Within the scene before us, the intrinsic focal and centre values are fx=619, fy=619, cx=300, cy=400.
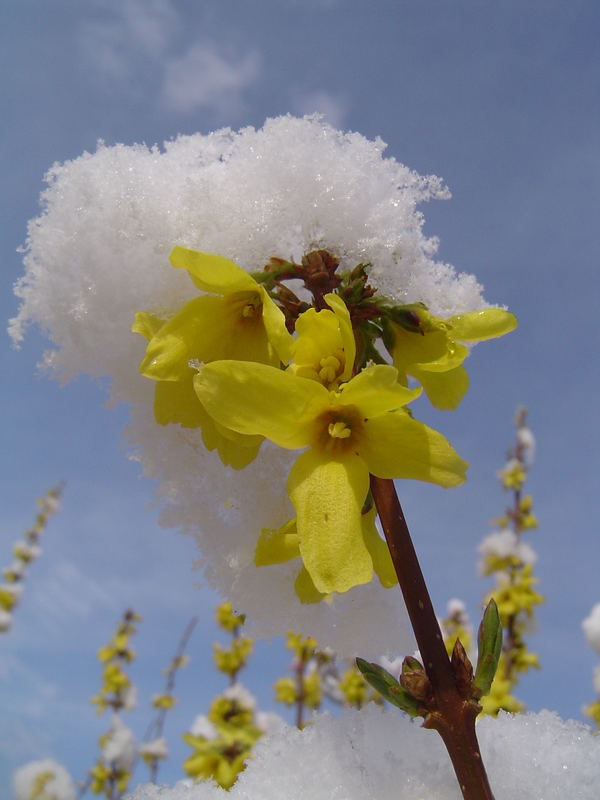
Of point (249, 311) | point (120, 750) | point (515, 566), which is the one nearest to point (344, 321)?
point (249, 311)

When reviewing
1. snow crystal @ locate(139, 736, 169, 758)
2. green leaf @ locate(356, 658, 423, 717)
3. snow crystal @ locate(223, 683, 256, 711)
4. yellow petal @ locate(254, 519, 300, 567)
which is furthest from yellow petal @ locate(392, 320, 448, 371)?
snow crystal @ locate(139, 736, 169, 758)

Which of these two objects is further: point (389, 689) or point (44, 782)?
point (44, 782)

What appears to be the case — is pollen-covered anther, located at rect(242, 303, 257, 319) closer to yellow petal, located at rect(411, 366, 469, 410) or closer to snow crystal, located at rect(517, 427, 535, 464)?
yellow petal, located at rect(411, 366, 469, 410)

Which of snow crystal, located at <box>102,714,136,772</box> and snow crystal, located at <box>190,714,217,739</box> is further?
snow crystal, located at <box>102,714,136,772</box>

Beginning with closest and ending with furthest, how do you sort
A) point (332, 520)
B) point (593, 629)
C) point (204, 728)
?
1. point (332, 520)
2. point (593, 629)
3. point (204, 728)

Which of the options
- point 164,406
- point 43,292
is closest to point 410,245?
point 164,406

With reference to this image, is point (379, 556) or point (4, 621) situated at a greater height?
point (4, 621)

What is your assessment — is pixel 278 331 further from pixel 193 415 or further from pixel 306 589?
pixel 306 589

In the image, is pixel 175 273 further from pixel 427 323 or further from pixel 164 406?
pixel 427 323

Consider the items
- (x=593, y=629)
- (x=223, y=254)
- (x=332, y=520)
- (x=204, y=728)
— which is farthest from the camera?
(x=204, y=728)
